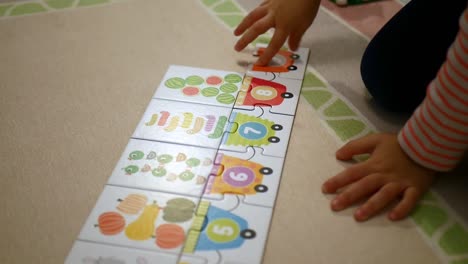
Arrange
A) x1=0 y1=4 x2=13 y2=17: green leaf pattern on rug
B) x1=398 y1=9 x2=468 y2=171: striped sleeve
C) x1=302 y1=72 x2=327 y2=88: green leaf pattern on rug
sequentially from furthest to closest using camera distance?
x1=0 y1=4 x2=13 y2=17: green leaf pattern on rug
x1=302 y1=72 x2=327 y2=88: green leaf pattern on rug
x1=398 y1=9 x2=468 y2=171: striped sleeve

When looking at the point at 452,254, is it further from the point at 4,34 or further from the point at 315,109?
the point at 4,34

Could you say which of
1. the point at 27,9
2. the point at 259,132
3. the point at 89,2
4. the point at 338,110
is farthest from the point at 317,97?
the point at 27,9

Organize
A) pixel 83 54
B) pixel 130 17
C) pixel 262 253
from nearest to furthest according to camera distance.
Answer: pixel 262 253
pixel 83 54
pixel 130 17

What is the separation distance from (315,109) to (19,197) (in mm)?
529

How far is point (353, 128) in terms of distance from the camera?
843 millimetres

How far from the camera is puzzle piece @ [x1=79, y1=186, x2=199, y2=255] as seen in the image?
0.66 metres

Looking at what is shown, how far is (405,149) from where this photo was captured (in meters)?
0.72

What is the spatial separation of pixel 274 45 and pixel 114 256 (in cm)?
52

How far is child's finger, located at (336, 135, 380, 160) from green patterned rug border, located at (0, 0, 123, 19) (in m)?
0.74

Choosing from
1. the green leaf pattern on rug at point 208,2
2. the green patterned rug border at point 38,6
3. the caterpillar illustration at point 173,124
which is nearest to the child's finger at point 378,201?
the caterpillar illustration at point 173,124

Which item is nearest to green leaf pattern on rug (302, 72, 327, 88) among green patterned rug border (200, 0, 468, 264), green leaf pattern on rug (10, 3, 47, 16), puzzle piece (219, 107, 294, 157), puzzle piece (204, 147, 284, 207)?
green patterned rug border (200, 0, 468, 264)

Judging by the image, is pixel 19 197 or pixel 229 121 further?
pixel 229 121

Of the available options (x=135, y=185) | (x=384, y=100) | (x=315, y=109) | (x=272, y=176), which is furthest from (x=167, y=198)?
(x=384, y=100)

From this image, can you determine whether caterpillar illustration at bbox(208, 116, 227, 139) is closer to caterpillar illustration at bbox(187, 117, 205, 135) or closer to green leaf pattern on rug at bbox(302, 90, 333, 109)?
caterpillar illustration at bbox(187, 117, 205, 135)
